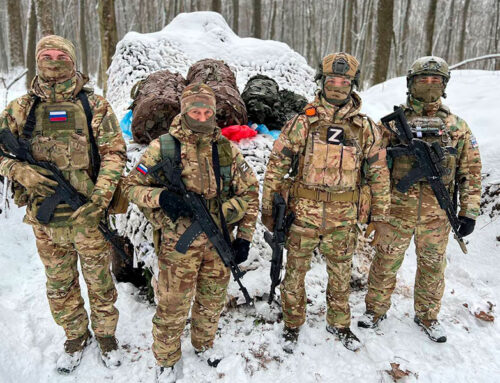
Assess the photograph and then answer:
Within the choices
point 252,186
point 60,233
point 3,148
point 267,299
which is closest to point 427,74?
point 252,186

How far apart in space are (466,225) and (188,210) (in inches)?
101

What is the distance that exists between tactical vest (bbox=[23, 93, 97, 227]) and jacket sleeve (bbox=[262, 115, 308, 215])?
1456 millimetres

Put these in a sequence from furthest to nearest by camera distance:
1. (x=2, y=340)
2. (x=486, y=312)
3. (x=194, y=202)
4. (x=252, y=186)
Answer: (x=486, y=312), (x=2, y=340), (x=252, y=186), (x=194, y=202)

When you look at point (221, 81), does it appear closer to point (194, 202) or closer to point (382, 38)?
point (194, 202)

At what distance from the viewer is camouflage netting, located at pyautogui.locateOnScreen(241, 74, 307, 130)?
467 centimetres

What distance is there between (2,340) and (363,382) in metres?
3.04

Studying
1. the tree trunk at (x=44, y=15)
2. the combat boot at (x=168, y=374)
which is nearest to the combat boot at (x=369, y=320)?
the combat boot at (x=168, y=374)

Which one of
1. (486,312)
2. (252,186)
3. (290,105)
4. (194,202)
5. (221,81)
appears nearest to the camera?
(194,202)

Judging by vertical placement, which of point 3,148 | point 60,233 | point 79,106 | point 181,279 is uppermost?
point 79,106

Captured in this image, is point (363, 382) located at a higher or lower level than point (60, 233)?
lower

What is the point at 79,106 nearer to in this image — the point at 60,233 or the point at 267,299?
the point at 60,233

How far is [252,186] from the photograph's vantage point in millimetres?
2691

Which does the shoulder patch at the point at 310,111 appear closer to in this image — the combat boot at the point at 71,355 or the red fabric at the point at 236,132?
the red fabric at the point at 236,132

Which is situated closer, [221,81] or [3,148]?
[3,148]
